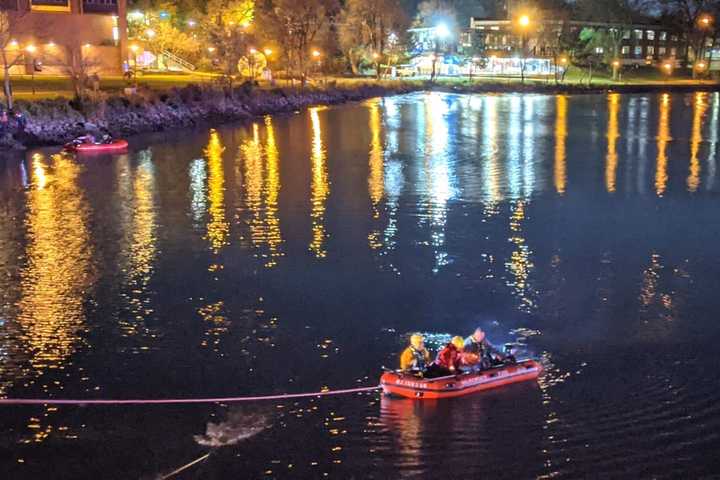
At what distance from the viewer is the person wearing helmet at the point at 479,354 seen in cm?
1073

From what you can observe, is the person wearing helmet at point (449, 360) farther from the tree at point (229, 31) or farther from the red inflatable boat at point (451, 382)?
the tree at point (229, 31)

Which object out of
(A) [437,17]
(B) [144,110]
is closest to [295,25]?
(A) [437,17]

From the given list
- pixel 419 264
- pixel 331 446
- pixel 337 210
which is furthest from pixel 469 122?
pixel 331 446

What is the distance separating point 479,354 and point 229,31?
59.2 m

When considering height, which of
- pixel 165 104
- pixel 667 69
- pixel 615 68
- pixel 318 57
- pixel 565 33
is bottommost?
pixel 165 104

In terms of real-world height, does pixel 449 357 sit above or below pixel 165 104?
below

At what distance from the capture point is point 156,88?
48.1 m

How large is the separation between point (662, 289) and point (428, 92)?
204ft

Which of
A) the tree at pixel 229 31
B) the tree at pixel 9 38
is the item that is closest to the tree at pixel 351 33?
the tree at pixel 229 31

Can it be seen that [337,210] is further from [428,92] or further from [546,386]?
[428,92]

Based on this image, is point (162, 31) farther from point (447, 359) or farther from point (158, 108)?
point (447, 359)

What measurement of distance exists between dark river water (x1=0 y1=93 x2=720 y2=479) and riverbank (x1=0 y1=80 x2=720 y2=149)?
8.05 meters

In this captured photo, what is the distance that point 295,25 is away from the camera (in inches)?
2810

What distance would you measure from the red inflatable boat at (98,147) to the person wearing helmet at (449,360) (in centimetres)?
2694
